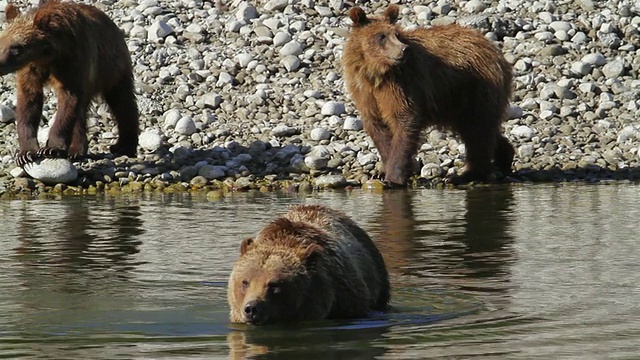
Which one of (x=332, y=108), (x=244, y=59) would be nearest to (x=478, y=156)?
(x=332, y=108)

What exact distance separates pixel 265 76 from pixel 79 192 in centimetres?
385

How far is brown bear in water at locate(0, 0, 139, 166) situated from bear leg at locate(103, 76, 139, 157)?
532 mm

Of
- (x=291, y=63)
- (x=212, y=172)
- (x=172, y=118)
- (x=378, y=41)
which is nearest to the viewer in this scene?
(x=378, y=41)

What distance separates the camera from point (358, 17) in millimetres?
14305

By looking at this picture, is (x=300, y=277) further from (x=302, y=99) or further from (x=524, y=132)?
(x=302, y=99)

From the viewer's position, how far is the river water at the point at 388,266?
21.2 ft

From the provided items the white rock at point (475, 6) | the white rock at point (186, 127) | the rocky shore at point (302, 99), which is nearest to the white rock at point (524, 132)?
the rocky shore at point (302, 99)

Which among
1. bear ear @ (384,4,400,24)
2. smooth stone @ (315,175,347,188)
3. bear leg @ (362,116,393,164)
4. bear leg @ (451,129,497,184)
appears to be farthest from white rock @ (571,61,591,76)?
smooth stone @ (315,175,347,188)

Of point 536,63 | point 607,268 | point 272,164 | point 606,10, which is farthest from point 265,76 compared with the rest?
point 607,268

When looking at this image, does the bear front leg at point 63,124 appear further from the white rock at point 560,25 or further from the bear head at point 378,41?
the white rock at point 560,25

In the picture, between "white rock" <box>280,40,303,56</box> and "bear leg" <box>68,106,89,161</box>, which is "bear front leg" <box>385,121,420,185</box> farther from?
"white rock" <box>280,40,303,56</box>

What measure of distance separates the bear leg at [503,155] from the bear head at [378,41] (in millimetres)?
1839

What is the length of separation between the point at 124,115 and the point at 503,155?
4.41 m

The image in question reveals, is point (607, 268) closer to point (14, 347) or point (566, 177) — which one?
point (14, 347)
